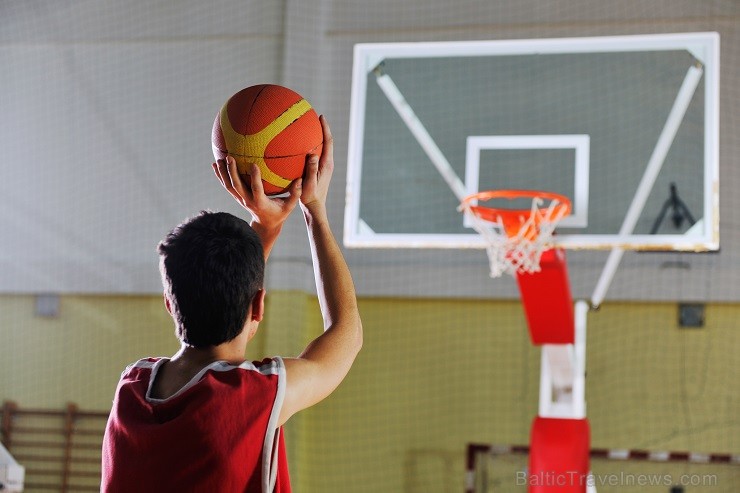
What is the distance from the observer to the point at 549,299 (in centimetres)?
446

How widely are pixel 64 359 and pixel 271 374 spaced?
20.4 ft

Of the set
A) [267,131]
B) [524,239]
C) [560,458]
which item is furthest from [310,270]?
[267,131]

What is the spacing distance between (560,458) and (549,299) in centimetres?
81

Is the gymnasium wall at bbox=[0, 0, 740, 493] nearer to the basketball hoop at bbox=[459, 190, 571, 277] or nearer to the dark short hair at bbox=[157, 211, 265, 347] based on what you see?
the basketball hoop at bbox=[459, 190, 571, 277]

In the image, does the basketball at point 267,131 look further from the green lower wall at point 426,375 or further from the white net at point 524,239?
the green lower wall at point 426,375

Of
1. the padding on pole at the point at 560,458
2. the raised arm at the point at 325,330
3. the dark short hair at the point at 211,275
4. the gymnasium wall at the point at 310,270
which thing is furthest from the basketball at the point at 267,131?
the gymnasium wall at the point at 310,270

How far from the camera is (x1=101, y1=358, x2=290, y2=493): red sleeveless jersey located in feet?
4.07

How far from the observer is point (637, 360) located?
628cm

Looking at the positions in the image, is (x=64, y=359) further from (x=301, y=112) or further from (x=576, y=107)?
(x=301, y=112)

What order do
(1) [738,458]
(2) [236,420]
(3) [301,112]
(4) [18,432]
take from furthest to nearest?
1. (4) [18,432]
2. (1) [738,458]
3. (3) [301,112]
4. (2) [236,420]

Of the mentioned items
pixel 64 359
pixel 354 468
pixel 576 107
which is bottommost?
pixel 354 468

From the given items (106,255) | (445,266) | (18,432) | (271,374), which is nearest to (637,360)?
(445,266)

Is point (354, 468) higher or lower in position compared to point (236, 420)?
lower

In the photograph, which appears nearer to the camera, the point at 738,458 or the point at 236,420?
the point at 236,420
